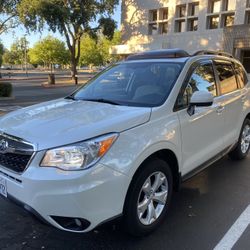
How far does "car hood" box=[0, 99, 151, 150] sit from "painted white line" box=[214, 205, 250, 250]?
139cm

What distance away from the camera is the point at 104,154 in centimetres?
266

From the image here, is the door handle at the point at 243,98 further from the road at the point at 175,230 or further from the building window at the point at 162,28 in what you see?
the building window at the point at 162,28

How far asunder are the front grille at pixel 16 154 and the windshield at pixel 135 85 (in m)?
1.20

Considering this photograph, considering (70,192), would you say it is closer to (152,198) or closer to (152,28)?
(152,198)

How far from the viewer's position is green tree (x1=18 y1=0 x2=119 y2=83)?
2519 centimetres

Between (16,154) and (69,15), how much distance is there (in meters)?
25.8

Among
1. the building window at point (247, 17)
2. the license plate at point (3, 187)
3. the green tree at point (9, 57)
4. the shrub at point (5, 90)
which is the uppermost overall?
the building window at point (247, 17)

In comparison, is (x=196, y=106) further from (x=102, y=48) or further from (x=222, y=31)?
(x=102, y=48)

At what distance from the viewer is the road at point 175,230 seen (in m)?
3.11

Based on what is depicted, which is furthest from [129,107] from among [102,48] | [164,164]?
[102,48]

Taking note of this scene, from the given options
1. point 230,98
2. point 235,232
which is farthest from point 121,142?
point 230,98

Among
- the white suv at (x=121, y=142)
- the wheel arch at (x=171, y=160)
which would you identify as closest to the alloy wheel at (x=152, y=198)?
the white suv at (x=121, y=142)

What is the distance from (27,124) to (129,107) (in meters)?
1.02

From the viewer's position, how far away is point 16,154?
9.22ft
